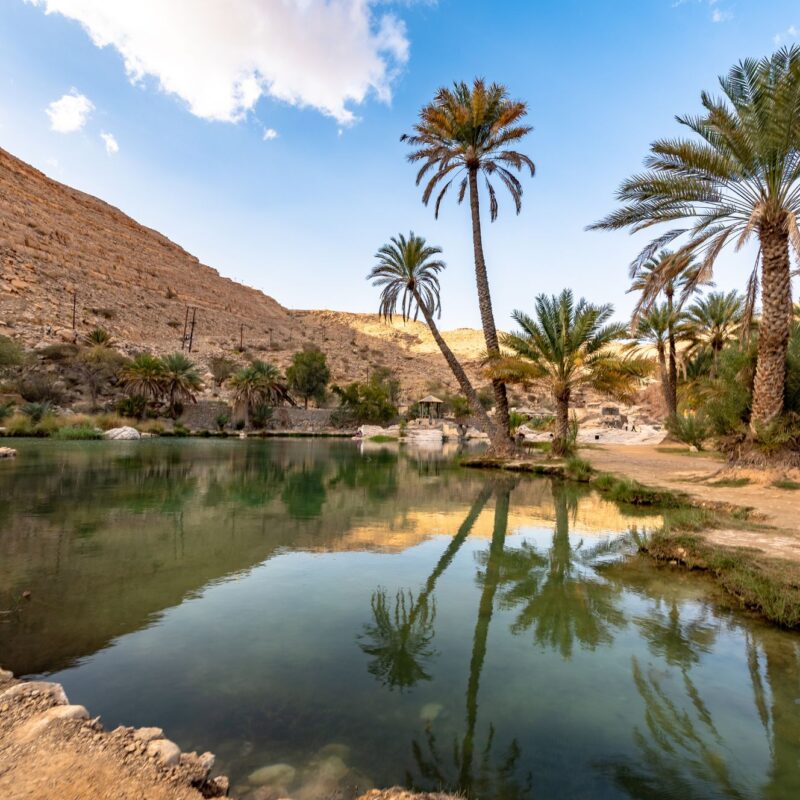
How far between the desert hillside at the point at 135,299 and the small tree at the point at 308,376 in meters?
12.6

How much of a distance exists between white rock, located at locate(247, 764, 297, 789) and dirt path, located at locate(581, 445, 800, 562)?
5858 millimetres

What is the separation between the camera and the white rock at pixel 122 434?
30.8 metres

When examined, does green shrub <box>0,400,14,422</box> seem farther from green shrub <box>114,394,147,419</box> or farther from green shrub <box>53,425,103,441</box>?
green shrub <box>114,394,147,419</box>

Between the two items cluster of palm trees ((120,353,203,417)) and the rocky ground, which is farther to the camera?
cluster of palm trees ((120,353,203,417))

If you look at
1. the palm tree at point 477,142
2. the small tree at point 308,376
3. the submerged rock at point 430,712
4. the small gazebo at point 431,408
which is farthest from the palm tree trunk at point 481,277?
the small tree at point 308,376

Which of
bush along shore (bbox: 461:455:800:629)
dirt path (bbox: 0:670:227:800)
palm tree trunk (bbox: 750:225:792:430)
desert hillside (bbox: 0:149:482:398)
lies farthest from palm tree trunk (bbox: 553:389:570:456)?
desert hillside (bbox: 0:149:482:398)

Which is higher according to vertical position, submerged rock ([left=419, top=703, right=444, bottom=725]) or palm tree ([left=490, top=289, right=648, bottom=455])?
palm tree ([left=490, top=289, right=648, bottom=455])

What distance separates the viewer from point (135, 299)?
2628 inches

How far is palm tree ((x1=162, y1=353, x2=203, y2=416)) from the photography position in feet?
129

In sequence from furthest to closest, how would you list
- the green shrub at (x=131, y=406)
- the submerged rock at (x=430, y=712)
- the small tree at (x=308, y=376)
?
1. the small tree at (x=308, y=376)
2. the green shrub at (x=131, y=406)
3. the submerged rock at (x=430, y=712)

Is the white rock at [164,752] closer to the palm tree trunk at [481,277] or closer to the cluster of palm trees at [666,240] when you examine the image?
the cluster of palm trees at [666,240]

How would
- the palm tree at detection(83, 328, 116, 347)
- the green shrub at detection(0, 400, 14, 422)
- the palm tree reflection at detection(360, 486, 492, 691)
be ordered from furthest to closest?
1. the palm tree at detection(83, 328, 116, 347)
2. the green shrub at detection(0, 400, 14, 422)
3. the palm tree reflection at detection(360, 486, 492, 691)

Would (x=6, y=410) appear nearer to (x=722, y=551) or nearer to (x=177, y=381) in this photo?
(x=177, y=381)

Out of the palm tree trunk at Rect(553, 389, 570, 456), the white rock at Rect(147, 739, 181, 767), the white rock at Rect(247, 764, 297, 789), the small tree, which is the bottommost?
the white rock at Rect(247, 764, 297, 789)
